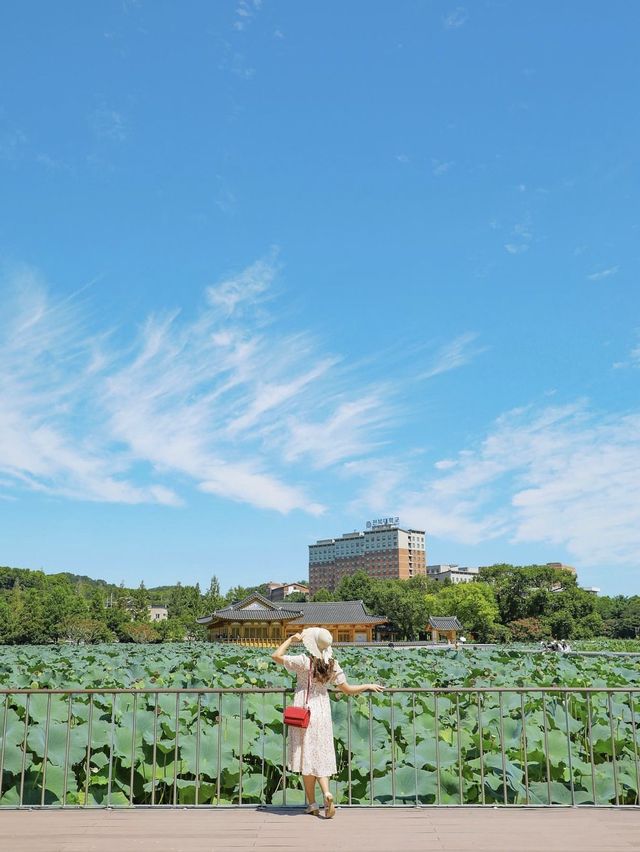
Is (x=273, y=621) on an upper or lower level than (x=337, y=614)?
lower

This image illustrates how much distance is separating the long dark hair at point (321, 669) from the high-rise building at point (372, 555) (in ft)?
427

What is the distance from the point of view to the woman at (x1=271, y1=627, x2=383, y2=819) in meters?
4.28

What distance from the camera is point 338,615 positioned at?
49.8m

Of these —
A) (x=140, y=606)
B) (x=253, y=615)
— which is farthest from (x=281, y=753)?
(x=140, y=606)

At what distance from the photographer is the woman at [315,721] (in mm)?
4277

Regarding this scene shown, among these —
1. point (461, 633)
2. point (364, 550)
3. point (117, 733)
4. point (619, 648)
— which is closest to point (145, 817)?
point (117, 733)

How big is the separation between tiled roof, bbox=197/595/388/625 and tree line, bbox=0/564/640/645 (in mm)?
5365

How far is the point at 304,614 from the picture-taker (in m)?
51.2

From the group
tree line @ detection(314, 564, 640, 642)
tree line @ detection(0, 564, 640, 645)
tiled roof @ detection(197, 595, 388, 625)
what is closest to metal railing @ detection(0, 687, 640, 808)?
tiled roof @ detection(197, 595, 388, 625)

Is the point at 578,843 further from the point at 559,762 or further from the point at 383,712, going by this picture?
the point at 383,712

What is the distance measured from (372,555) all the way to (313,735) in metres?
137

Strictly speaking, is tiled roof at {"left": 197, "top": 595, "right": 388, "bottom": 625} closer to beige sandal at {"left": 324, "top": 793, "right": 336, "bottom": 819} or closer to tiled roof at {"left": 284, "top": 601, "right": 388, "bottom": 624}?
tiled roof at {"left": 284, "top": 601, "right": 388, "bottom": 624}

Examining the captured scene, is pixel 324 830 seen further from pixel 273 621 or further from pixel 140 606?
pixel 140 606

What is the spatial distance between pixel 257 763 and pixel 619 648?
35.1 m
